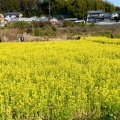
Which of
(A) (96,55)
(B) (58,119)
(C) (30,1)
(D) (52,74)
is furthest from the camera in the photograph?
(C) (30,1)

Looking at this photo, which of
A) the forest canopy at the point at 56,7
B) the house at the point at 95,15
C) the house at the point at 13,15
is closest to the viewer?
the house at the point at 95,15

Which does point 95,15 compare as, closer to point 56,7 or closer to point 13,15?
point 56,7

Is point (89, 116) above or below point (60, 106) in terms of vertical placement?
below

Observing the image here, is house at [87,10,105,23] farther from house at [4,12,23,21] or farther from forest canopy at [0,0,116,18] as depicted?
house at [4,12,23,21]

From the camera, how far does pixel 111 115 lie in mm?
5004

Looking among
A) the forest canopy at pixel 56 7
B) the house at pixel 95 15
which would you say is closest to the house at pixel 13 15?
the forest canopy at pixel 56 7

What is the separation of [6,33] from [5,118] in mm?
23285

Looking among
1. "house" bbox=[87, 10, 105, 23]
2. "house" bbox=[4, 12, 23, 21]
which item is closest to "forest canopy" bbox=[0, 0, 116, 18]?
"house" bbox=[87, 10, 105, 23]

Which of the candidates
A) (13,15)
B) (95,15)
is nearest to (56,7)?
(95,15)

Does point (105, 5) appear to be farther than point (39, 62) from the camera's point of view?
Yes

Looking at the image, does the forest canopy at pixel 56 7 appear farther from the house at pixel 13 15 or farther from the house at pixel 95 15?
the house at pixel 13 15

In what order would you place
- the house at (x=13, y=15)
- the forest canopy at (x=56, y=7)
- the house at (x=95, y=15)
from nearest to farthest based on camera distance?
the house at (x=95, y=15)
the forest canopy at (x=56, y=7)
the house at (x=13, y=15)

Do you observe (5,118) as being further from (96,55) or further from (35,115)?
(96,55)

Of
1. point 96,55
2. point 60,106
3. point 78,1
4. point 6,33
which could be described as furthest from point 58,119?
point 78,1
